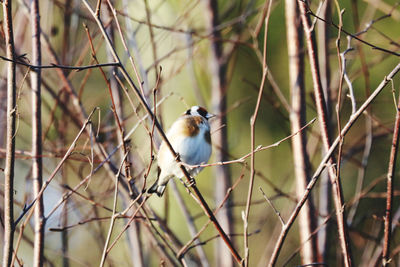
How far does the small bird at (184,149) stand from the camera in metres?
3.16

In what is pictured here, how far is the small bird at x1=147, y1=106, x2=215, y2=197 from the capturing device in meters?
3.16

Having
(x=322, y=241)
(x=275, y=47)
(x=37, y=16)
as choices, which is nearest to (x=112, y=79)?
(x=37, y=16)

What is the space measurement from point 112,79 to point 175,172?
639 millimetres

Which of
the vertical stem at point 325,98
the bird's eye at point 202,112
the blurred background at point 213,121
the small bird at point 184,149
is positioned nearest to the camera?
the vertical stem at point 325,98

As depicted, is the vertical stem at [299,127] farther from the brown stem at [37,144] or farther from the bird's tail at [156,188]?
the brown stem at [37,144]

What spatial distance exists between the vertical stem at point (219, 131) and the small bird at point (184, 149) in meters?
0.66

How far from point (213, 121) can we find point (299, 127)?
1421 mm

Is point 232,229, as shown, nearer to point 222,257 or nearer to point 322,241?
point 222,257

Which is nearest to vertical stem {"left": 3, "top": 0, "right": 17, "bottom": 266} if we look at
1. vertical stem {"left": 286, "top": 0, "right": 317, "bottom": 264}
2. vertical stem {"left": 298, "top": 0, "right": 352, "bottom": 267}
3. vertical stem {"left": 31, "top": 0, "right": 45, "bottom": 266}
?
vertical stem {"left": 31, "top": 0, "right": 45, "bottom": 266}

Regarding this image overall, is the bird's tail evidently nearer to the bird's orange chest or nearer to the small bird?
the small bird

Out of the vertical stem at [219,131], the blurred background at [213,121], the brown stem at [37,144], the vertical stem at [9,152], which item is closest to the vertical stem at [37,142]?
the brown stem at [37,144]

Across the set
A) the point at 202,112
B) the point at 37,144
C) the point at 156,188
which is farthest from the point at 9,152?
the point at 202,112

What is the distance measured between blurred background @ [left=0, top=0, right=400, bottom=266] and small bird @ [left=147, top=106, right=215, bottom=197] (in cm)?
9

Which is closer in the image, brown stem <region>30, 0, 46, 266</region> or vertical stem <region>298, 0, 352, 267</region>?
vertical stem <region>298, 0, 352, 267</region>
